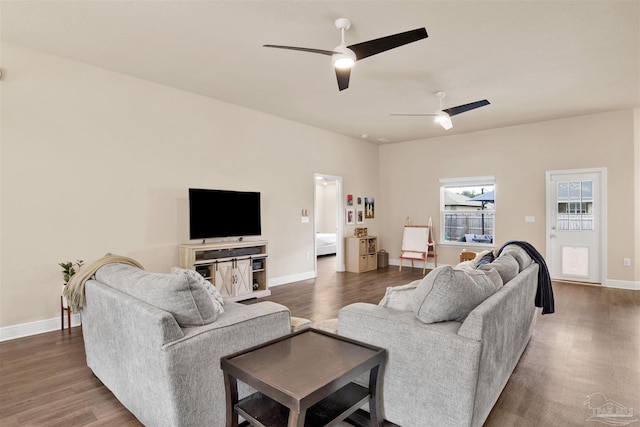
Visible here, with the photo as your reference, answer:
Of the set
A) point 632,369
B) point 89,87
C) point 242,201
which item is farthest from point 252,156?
point 632,369

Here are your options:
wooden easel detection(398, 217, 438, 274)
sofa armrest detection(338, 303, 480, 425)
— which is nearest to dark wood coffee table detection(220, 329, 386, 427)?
sofa armrest detection(338, 303, 480, 425)

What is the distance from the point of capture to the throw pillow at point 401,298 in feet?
7.04

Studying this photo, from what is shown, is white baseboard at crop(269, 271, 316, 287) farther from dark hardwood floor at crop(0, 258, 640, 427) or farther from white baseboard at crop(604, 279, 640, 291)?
white baseboard at crop(604, 279, 640, 291)

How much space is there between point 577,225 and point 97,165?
25.0 feet

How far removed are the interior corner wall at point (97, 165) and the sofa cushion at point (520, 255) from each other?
379 cm

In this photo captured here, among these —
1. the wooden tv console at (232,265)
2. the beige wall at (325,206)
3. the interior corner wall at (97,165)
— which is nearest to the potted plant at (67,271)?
the interior corner wall at (97,165)

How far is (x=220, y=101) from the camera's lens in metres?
5.27

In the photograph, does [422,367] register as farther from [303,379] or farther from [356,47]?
[356,47]

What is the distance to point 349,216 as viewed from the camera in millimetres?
7734

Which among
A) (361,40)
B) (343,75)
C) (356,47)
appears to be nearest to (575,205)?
(361,40)

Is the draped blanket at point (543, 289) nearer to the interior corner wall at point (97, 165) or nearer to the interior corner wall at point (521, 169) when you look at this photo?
the interior corner wall at point (521, 169)

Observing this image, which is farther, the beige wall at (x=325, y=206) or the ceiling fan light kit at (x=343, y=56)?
the beige wall at (x=325, y=206)

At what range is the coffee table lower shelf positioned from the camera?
1591mm

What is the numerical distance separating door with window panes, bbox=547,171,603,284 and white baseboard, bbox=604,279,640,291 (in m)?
0.13
